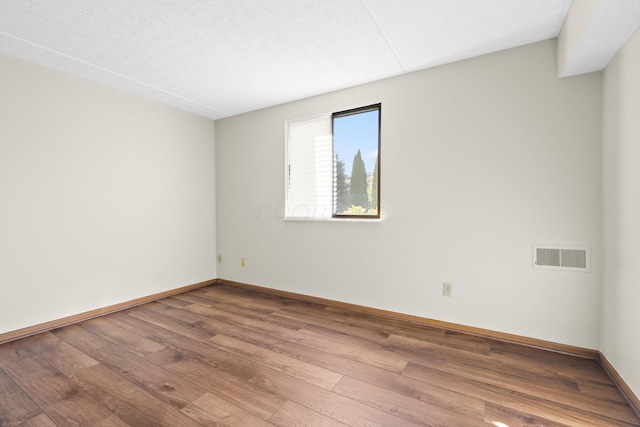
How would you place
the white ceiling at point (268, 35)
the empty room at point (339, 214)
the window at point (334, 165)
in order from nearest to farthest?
the empty room at point (339, 214), the white ceiling at point (268, 35), the window at point (334, 165)

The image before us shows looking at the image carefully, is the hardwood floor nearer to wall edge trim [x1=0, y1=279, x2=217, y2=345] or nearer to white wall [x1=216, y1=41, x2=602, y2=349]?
wall edge trim [x1=0, y1=279, x2=217, y2=345]

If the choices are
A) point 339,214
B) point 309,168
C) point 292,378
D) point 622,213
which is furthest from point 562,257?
point 309,168

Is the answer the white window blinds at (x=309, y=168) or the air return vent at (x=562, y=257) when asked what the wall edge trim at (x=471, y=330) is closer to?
the air return vent at (x=562, y=257)

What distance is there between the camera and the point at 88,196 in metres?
2.99

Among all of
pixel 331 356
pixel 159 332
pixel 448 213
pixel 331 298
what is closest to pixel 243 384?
pixel 331 356

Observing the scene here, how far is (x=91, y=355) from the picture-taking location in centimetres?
221

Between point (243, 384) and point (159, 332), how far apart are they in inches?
49.4

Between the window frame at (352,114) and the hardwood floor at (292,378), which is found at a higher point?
the window frame at (352,114)

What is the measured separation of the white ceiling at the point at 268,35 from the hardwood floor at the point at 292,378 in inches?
83.6

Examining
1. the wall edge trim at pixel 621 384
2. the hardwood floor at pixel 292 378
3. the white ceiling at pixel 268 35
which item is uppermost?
the white ceiling at pixel 268 35

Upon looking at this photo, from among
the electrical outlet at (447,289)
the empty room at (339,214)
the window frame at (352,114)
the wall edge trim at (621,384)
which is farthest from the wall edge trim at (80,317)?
the wall edge trim at (621,384)

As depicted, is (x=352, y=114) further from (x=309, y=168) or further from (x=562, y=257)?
(x=562, y=257)

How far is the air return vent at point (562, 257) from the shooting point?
2.14 metres

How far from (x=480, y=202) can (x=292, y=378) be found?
2049mm
